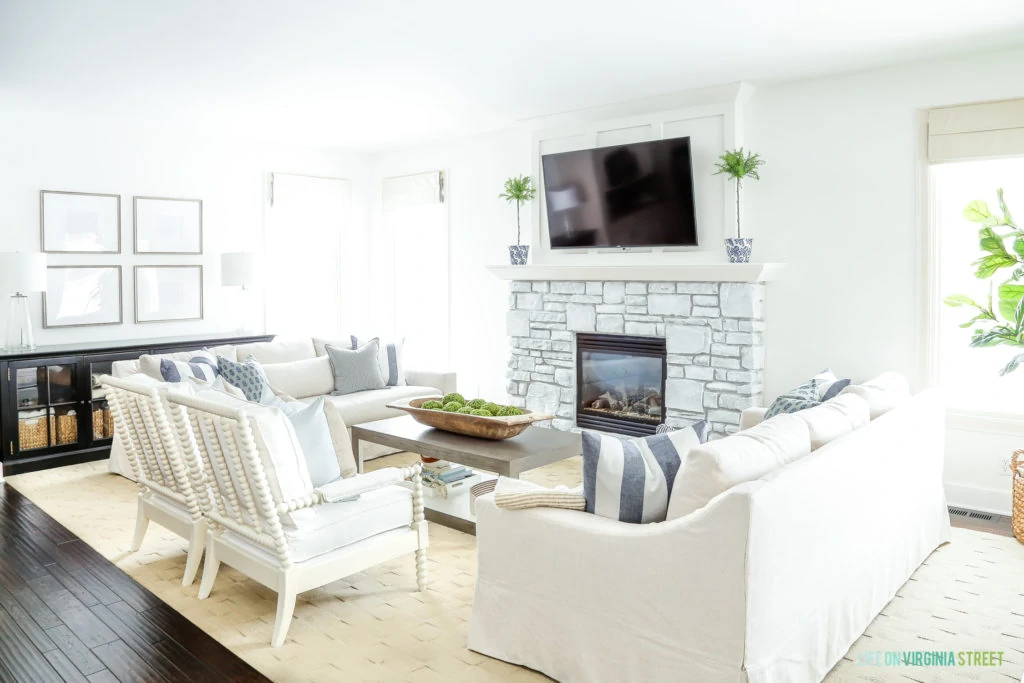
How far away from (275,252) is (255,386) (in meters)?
2.41

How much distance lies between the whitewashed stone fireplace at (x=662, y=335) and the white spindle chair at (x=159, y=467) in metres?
3.32

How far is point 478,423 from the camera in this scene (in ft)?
12.7

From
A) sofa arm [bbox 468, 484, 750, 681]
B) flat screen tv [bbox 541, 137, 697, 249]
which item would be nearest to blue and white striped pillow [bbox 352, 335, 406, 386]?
flat screen tv [bbox 541, 137, 697, 249]

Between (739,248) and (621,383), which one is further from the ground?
(739,248)

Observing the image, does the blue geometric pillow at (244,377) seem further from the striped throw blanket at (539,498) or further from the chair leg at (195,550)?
the striped throw blanket at (539,498)

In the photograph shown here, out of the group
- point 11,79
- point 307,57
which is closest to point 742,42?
point 307,57

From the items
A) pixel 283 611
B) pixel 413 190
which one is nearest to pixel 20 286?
pixel 413 190

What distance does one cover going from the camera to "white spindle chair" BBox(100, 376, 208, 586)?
3.17 meters

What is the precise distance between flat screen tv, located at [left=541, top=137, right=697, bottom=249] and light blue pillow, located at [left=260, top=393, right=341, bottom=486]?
316 cm

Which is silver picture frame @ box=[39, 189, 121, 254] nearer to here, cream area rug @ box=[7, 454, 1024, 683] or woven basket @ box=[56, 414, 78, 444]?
woven basket @ box=[56, 414, 78, 444]

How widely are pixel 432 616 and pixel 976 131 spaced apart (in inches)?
155

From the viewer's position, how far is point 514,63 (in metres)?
4.51

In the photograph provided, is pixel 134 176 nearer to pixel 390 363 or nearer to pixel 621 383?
pixel 390 363

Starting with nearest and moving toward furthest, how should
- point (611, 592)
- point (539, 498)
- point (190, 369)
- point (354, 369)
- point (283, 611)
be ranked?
point (611, 592) → point (539, 498) → point (283, 611) → point (190, 369) → point (354, 369)
